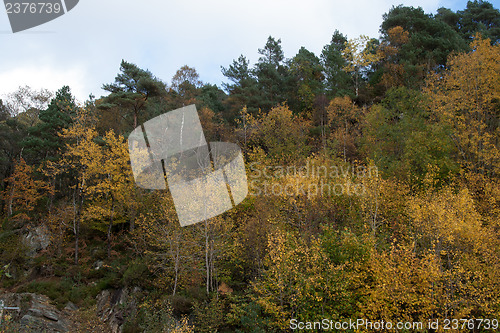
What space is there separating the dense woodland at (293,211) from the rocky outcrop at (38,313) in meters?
0.73

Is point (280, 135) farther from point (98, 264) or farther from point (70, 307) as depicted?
point (70, 307)

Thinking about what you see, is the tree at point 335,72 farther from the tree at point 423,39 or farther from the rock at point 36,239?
the rock at point 36,239

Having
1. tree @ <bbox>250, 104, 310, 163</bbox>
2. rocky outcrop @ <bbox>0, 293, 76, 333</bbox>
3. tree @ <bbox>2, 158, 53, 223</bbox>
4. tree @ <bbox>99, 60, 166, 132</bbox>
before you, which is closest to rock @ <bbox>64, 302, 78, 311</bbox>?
rocky outcrop @ <bbox>0, 293, 76, 333</bbox>

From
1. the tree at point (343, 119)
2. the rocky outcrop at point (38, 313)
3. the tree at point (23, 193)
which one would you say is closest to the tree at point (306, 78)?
the tree at point (343, 119)

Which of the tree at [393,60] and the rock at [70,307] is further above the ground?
the tree at [393,60]

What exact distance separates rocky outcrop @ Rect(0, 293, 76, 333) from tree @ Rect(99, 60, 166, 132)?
51.4 ft

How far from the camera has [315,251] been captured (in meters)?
13.7

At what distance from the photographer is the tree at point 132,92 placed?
27484 millimetres

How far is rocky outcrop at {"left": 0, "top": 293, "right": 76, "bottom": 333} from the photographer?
1562 centimetres

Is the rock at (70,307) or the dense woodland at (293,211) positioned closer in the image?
the dense woodland at (293,211)

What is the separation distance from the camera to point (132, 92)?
28.4m

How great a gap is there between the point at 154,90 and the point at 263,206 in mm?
17866

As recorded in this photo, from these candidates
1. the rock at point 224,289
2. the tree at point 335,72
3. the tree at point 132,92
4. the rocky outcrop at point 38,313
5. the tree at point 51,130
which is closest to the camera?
the rocky outcrop at point 38,313

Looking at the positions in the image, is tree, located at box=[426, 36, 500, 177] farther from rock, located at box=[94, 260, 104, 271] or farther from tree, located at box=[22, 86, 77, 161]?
tree, located at box=[22, 86, 77, 161]
